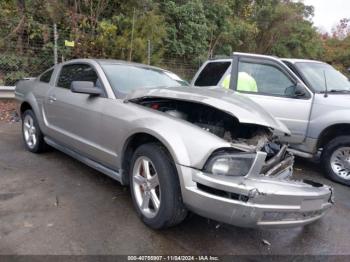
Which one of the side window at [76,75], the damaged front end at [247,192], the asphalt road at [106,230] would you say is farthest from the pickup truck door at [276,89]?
the side window at [76,75]

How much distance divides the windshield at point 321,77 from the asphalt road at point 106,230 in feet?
6.12

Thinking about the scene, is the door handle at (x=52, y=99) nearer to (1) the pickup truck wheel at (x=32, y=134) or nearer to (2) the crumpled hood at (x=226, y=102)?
(1) the pickup truck wheel at (x=32, y=134)

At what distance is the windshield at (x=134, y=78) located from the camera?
4289 millimetres

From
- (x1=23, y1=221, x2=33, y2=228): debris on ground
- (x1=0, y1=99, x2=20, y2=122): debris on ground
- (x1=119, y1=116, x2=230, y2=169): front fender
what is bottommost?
(x1=0, y1=99, x2=20, y2=122): debris on ground

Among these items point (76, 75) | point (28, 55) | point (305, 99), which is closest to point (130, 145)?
point (76, 75)

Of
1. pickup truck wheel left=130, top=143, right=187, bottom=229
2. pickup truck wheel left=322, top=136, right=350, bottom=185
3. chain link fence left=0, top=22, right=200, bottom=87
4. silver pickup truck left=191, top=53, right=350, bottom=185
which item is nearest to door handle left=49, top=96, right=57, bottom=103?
pickup truck wheel left=130, top=143, right=187, bottom=229

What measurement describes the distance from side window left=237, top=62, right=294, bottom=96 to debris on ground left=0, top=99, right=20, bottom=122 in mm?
5443

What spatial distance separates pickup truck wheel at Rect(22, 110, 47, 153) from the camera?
557 centimetres

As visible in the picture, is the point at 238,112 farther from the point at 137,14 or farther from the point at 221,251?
the point at 137,14

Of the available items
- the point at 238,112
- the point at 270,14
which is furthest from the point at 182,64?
the point at 238,112

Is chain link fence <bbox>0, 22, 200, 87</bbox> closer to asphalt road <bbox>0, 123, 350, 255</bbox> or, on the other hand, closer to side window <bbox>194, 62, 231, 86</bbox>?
side window <bbox>194, 62, 231, 86</bbox>

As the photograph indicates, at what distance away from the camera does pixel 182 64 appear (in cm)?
1441

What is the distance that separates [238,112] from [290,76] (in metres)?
2.74

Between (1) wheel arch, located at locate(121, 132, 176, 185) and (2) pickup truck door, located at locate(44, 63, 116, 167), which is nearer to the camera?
(1) wheel arch, located at locate(121, 132, 176, 185)
